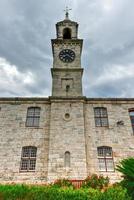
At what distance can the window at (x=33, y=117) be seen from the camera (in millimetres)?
19734

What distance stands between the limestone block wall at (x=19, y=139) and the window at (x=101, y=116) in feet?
15.6

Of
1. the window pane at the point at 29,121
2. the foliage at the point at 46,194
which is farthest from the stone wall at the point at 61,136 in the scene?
the foliage at the point at 46,194

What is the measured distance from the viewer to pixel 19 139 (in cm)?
1866

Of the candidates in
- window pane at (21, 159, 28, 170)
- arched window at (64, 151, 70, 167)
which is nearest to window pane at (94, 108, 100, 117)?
arched window at (64, 151, 70, 167)

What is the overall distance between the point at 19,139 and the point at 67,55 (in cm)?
A: 1184

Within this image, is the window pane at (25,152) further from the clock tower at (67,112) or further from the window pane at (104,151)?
the window pane at (104,151)

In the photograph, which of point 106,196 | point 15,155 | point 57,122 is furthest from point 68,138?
point 106,196

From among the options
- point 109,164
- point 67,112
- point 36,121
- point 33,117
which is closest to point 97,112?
point 67,112

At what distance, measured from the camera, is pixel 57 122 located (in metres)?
19.2

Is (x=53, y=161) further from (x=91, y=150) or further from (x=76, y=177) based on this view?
(x=91, y=150)

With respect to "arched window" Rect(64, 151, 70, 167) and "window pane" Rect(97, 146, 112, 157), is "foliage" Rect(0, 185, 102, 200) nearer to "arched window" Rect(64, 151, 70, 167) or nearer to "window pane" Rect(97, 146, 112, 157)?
"arched window" Rect(64, 151, 70, 167)

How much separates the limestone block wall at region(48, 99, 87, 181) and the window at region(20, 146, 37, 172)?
1701 millimetres

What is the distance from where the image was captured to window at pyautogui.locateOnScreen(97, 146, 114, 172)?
57.6 ft

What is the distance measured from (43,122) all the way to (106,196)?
1112 centimetres
